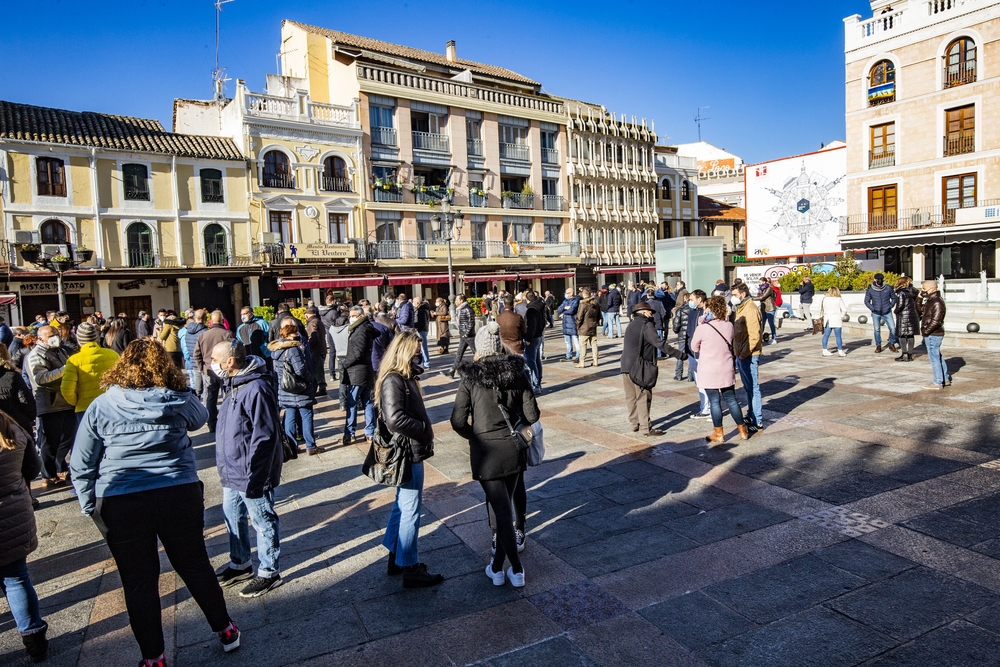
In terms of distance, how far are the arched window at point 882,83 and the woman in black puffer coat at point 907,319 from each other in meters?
26.4

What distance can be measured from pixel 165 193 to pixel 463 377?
1112 inches

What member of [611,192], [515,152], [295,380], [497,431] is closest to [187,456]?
[497,431]

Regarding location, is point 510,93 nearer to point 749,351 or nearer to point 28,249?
point 28,249

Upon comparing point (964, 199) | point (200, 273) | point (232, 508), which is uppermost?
point (964, 199)

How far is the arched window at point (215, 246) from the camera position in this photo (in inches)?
1144

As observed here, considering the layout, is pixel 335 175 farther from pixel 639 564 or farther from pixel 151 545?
pixel 151 545

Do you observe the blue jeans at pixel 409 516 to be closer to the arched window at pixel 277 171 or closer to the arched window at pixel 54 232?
the arched window at pixel 54 232

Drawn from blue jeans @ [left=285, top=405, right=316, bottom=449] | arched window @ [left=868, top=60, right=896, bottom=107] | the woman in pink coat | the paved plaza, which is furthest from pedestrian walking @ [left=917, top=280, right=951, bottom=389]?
arched window @ [left=868, top=60, right=896, bottom=107]

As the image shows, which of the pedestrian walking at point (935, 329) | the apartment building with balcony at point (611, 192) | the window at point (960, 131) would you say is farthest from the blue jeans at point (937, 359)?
the apartment building with balcony at point (611, 192)

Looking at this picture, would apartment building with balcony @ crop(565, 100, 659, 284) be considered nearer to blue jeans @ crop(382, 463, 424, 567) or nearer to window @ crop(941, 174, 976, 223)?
window @ crop(941, 174, 976, 223)

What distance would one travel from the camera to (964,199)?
105 feet

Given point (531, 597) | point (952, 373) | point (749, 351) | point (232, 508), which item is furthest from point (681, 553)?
point (952, 373)

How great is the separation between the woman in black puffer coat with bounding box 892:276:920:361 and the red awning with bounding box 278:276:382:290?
22.9 m

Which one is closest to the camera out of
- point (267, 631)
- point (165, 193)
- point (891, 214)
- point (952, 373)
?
point (267, 631)
